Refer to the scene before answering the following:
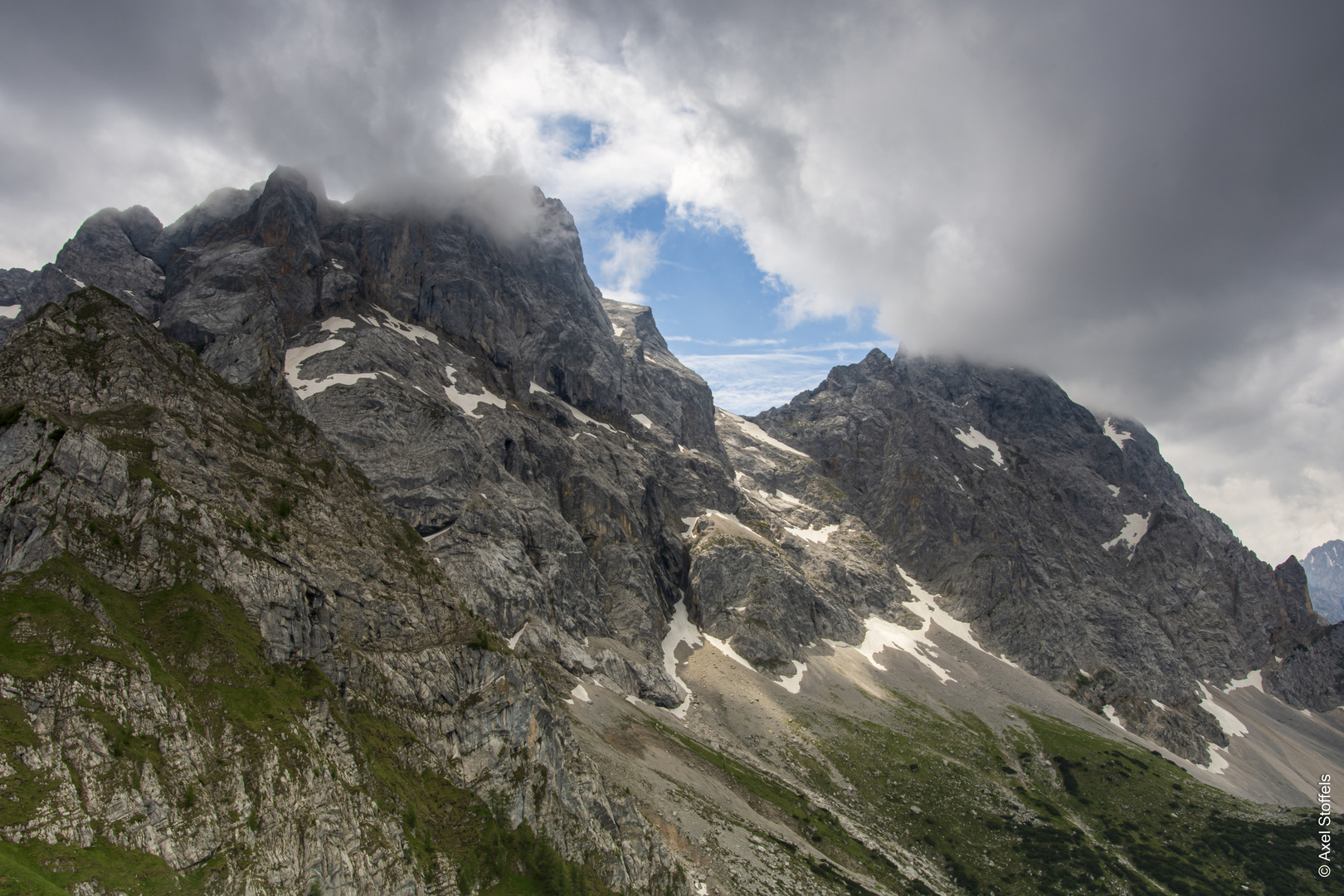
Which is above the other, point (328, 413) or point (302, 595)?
point (328, 413)

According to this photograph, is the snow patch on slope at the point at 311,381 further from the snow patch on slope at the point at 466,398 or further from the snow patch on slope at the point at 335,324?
the snow patch on slope at the point at 466,398

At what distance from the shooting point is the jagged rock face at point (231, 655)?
3781cm

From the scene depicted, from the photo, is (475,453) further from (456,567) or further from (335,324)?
(335,324)

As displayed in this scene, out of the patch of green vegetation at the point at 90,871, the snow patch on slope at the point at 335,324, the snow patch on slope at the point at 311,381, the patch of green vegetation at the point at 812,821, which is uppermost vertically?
the snow patch on slope at the point at 335,324

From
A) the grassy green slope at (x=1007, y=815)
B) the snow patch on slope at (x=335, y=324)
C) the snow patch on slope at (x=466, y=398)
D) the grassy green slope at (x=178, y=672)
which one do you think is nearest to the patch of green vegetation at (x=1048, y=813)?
the grassy green slope at (x=1007, y=815)

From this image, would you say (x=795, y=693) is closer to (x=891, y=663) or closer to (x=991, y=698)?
(x=891, y=663)

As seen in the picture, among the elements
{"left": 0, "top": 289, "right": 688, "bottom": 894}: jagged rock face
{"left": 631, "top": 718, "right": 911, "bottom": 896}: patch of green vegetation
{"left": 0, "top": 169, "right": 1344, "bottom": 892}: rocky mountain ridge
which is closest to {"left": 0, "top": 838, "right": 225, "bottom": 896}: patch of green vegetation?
{"left": 0, "top": 289, "right": 688, "bottom": 894}: jagged rock face

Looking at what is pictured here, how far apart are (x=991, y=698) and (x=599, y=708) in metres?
111

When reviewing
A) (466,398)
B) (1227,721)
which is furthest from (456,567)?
(1227,721)

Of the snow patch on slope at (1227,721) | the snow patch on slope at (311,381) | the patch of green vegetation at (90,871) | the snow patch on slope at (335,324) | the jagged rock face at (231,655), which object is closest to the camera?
the patch of green vegetation at (90,871)

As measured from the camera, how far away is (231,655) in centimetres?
4756

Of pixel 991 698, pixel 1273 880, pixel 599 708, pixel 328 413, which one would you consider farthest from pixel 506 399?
pixel 1273 880

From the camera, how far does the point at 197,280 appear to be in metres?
149

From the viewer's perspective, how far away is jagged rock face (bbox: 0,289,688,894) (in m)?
37.8
